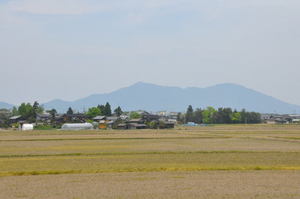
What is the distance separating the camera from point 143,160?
88.6ft

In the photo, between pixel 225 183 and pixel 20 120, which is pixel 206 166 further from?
pixel 20 120

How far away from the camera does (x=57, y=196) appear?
15.7 metres

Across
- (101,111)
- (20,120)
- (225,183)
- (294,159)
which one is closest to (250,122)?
(101,111)

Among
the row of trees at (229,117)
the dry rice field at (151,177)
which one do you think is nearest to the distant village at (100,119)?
the row of trees at (229,117)

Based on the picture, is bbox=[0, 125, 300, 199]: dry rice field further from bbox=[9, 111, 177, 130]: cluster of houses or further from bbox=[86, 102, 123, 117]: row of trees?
bbox=[86, 102, 123, 117]: row of trees

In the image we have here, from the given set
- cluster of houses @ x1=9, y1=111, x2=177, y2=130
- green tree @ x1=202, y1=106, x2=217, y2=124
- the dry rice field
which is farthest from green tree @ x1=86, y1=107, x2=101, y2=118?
the dry rice field

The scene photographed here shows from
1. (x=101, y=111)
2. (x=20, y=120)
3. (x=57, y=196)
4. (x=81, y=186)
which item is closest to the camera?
(x=57, y=196)

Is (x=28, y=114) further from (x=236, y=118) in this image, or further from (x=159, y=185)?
(x=159, y=185)

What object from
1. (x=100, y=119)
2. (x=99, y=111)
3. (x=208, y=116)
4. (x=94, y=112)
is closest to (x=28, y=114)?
(x=100, y=119)

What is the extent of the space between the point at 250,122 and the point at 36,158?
13125 centimetres

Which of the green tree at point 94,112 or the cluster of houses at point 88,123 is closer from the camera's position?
the cluster of houses at point 88,123

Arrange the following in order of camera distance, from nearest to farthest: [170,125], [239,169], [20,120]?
[239,169]
[170,125]
[20,120]

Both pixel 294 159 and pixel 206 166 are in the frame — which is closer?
pixel 206 166

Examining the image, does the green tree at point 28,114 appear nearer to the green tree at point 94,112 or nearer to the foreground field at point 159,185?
the green tree at point 94,112
